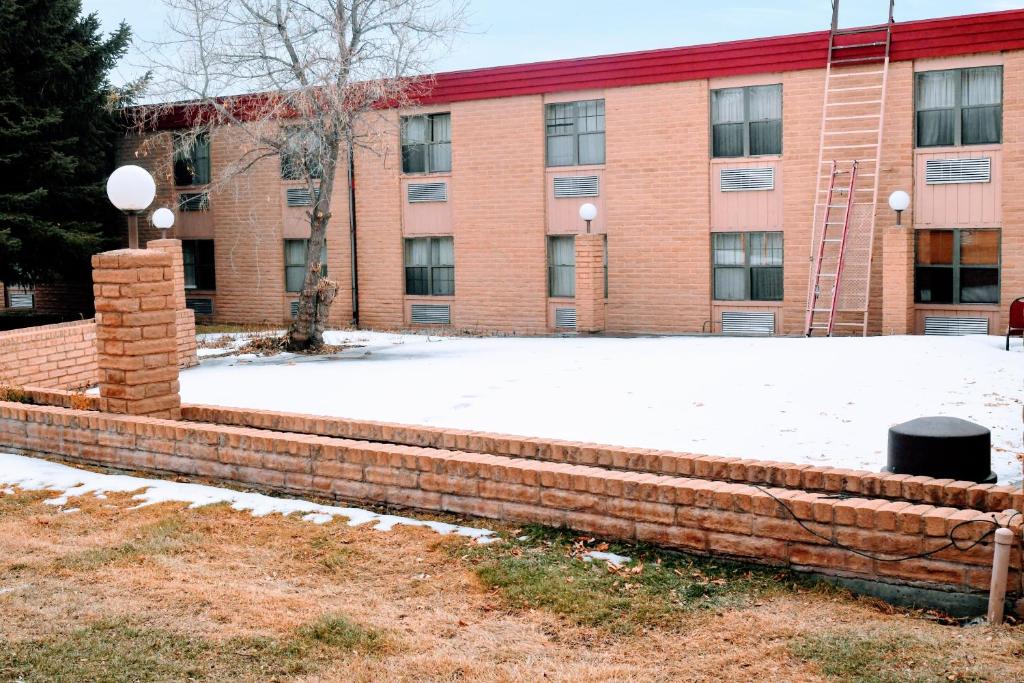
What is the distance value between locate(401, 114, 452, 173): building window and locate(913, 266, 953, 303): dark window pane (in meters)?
11.1

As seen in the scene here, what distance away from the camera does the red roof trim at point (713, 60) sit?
20.4 meters

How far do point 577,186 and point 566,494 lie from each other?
1820cm

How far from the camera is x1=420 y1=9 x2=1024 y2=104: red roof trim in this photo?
20422mm

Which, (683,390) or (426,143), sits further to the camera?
(426,143)

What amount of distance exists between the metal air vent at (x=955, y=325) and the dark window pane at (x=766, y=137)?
4.61m

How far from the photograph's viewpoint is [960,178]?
69.1ft

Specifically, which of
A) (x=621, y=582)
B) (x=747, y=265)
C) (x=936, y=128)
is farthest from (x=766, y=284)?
(x=621, y=582)

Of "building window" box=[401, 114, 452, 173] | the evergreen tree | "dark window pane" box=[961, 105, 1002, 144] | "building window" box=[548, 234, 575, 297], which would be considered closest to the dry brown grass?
"dark window pane" box=[961, 105, 1002, 144]

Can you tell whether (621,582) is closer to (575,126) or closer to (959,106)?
(959,106)

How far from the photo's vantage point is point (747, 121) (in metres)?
23.0

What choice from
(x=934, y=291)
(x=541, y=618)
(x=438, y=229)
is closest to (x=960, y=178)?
(x=934, y=291)

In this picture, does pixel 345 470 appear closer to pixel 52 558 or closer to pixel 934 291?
pixel 52 558

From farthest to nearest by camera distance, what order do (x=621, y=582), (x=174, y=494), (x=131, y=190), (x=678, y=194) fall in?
(x=678, y=194), (x=131, y=190), (x=174, y=494), (x=621, y=582)

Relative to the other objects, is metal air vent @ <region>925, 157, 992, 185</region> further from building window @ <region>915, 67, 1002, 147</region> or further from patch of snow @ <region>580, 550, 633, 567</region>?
patch of snow @ <region>580, 550, 633, 567</region>
